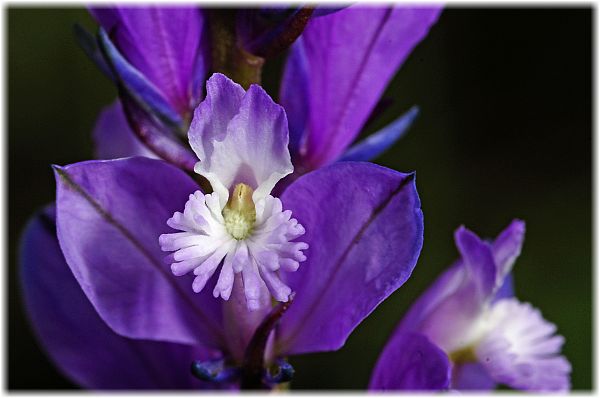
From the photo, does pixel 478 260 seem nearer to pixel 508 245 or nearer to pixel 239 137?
pixel 508 245

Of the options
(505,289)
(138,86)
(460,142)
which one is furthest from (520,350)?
(460,142)

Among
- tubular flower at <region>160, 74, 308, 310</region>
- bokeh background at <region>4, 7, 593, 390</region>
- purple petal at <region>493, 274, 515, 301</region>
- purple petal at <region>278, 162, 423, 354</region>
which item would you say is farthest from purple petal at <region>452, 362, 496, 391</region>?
bokeh background at <region>4, 7, 593, 390</region>

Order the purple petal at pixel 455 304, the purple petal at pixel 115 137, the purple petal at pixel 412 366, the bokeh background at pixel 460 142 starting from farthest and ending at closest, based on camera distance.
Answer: the bokeh background at pixel 460 142 < the purple petal at pixel 115 137 < the purple petal at pixel 455 304 < the purple petal at pixel 412 366

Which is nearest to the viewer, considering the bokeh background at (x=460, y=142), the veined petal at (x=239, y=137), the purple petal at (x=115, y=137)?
the veined petal at (x=239, y=137)

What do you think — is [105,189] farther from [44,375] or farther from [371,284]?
[44,375]

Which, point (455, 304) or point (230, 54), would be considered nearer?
point (230, 54)

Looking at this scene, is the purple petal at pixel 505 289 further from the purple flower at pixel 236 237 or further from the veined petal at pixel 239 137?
the veined petal at pixel 239 137

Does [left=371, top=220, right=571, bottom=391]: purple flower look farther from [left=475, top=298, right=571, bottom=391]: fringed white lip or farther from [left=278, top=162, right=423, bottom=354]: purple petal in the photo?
[left=278, top=162, right=423, bottom=354]: purple petal

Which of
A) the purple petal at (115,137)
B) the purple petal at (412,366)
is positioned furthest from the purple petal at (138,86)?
the purple petal at (412,366)
